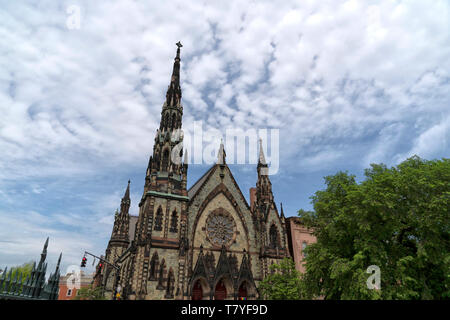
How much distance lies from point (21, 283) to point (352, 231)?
1781 cm

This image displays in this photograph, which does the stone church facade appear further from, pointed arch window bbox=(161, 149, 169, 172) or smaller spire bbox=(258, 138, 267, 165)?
smaller spire bbox=(258, 138, 267, 165)

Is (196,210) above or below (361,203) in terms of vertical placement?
above

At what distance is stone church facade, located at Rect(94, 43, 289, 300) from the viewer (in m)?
29.4

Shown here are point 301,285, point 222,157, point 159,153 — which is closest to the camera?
point 301,285

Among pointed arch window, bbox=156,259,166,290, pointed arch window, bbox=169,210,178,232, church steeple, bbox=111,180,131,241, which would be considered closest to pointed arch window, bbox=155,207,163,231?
pointed arch window, bbox=169,210,178,232

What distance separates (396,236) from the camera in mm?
18250

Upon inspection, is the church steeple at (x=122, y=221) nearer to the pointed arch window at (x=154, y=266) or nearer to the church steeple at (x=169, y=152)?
the church steeple at (x=169, y=152)

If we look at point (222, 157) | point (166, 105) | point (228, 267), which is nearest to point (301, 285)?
point (228, 267)

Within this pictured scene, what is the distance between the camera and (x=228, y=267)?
32500 mm

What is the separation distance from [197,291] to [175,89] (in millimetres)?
28636

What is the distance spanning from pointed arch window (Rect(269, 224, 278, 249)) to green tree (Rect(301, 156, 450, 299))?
16700 mm

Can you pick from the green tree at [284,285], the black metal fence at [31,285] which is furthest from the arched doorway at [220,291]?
the black metal fence at [31,285]

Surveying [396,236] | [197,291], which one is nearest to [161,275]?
[197,291]
